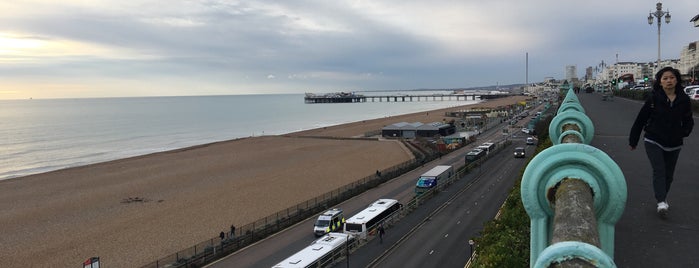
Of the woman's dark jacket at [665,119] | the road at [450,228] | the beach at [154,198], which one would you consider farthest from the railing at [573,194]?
the beach at [154,198]

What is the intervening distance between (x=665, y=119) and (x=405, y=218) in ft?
56.7

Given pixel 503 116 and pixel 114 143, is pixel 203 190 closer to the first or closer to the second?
pixel 114 143

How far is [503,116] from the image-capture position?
8462 cm

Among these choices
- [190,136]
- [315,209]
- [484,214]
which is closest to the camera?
[484,214]

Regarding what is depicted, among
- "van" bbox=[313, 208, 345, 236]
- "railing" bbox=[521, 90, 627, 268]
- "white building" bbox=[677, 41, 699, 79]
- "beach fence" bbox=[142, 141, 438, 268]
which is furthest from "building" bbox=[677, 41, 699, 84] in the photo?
"railing" bbox=[521, 90, 627, 268]

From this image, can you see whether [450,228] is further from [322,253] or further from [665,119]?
[665,119]

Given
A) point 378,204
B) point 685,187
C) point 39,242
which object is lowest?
point 39,242

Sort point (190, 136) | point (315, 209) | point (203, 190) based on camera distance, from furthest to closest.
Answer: point (190, 136), point (203, 190), point (315, 209)

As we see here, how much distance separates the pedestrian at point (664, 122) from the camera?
3.99 metres

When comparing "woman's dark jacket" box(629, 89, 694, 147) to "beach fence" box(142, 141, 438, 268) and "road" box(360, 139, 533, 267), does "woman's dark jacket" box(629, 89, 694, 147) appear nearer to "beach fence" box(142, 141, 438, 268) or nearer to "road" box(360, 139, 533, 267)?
"road" box(360, 139, 533, 267)

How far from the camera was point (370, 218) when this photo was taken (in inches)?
768

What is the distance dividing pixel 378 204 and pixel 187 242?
937 cm

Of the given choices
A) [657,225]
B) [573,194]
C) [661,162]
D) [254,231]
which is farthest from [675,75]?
[254,231]

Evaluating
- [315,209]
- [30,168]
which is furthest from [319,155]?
[30,168]
